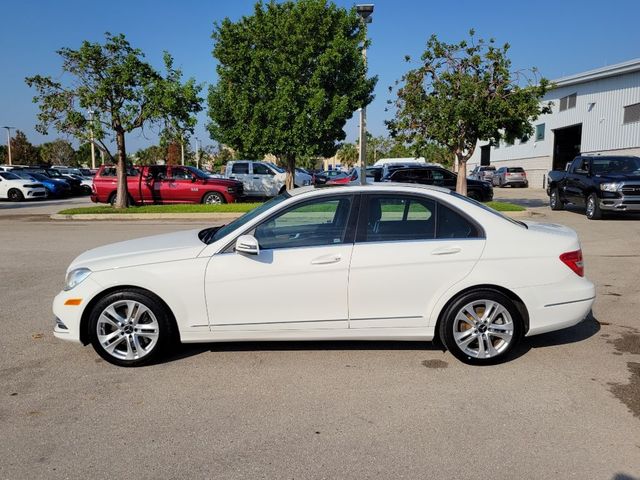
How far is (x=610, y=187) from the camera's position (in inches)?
624

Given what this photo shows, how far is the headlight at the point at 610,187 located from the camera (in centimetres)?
1572

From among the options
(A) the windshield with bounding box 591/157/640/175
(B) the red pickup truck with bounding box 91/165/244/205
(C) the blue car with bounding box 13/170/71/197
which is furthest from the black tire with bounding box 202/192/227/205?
(C) the blue car with bounding box 13/170/71/197

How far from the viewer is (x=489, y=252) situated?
4535mm

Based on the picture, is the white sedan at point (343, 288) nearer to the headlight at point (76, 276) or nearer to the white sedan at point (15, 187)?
the headlight at point (76, 276)

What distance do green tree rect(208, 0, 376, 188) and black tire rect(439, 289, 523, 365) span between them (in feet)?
53.9

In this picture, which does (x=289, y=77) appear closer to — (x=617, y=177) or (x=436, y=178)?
(x=436, y=178)

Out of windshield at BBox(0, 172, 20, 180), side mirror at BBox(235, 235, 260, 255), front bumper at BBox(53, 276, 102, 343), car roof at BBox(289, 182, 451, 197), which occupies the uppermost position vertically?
windshield at BBox(0, 172, 20, 180)

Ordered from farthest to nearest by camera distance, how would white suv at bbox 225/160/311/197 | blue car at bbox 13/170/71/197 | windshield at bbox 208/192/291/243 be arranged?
blue car at bbox 13/170/71/197 < white suv at bbox 225/160/311/197 < windshield at bbox 208/192/291/243

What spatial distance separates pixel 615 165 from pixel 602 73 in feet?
63.0

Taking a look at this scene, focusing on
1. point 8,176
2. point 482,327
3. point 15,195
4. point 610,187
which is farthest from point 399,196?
point 8,176

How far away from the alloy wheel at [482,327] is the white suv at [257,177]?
20818mm

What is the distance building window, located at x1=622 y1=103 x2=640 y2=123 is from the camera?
3019cm

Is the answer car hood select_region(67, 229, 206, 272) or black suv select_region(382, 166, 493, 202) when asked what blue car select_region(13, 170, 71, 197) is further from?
car hood select_region(67, 229, 206, 272)

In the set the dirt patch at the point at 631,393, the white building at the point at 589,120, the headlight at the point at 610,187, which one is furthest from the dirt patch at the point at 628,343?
the white building at the point at 589,120
